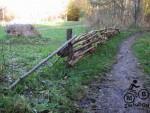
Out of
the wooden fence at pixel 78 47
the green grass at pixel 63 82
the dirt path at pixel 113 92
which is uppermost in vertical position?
the wooden fence at pixel 78 47

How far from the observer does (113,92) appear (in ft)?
24.7

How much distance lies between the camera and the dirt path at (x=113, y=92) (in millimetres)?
6434

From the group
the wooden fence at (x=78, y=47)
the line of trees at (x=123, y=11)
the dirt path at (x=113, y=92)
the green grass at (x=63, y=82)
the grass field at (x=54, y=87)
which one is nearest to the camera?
the grass field at (x=54, y=87)

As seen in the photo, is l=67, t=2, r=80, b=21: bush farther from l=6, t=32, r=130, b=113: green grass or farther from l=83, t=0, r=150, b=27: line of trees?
l=6, t=32, r=130, b=113: green grass

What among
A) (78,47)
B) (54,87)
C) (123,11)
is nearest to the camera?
(54,87)

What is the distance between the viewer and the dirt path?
21.1 ft

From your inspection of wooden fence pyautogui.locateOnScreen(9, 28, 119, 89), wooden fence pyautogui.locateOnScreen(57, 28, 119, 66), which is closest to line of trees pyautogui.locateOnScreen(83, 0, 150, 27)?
wooden fence pyautogui.locateOnScreen(57, 28, 119, 66)

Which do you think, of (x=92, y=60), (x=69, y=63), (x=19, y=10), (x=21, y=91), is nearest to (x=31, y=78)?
(x=21, y=91)

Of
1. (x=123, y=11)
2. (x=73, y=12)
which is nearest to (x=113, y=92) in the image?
(x=123, y=11)

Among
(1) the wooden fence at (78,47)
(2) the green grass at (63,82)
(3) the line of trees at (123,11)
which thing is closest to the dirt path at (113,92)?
(2) the green grass at (63,82)

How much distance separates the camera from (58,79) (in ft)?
26.7

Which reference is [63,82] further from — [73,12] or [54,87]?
[73,12]

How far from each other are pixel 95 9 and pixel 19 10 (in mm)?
10320

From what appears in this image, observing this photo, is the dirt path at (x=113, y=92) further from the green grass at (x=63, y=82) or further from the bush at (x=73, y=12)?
the bush at (x=73, y=12)
